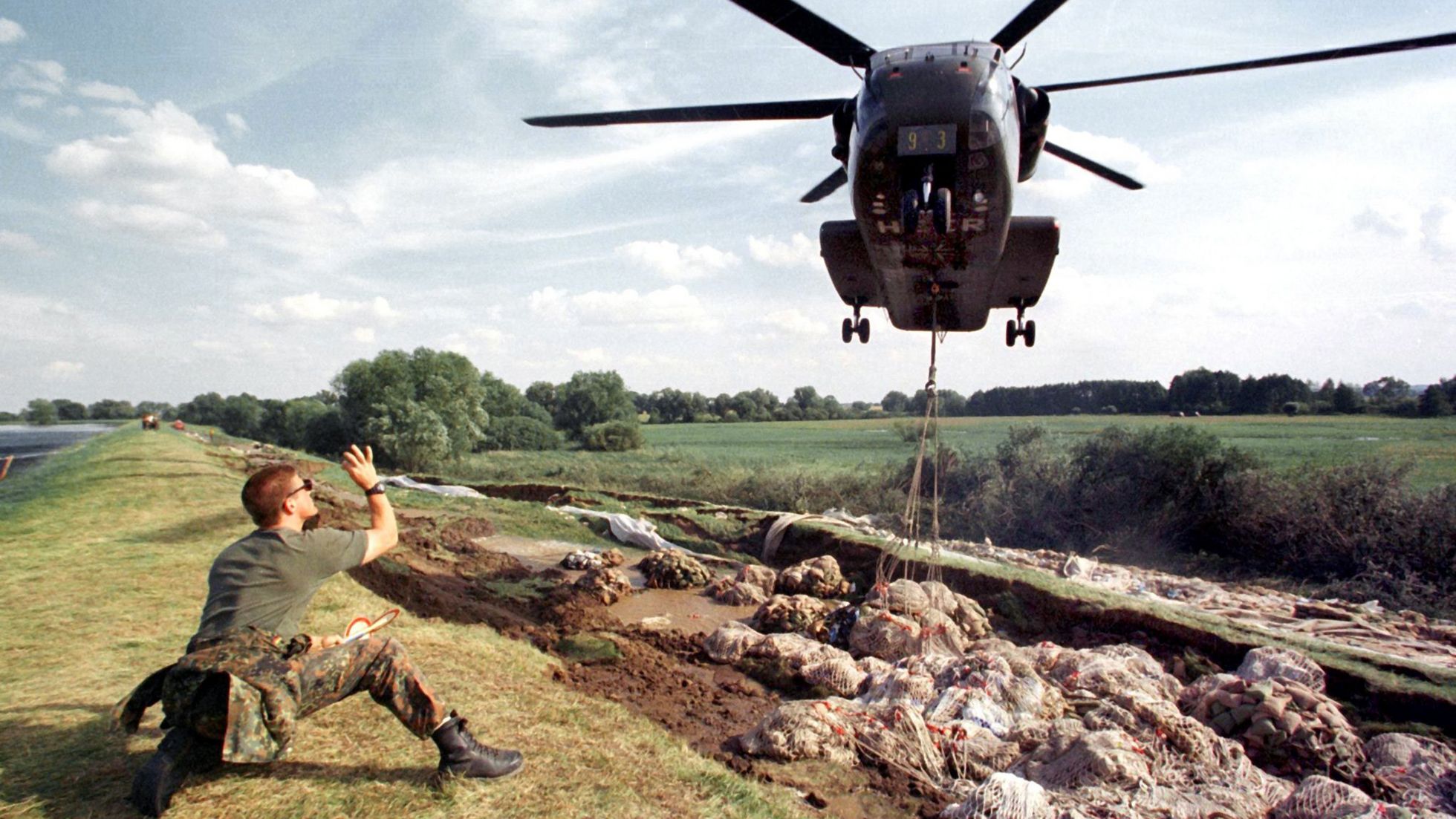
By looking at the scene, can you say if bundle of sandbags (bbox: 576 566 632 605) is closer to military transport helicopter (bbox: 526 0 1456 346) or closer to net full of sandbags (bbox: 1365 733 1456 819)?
military transport helicopter (bbox: 526 0 1456 346)

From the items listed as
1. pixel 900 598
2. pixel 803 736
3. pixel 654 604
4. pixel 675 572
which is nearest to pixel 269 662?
pixel 803 736

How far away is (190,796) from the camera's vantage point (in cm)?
367

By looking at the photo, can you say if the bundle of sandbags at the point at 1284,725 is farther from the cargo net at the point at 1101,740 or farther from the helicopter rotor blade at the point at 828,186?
the helicopter rotor blade at the point at 828,186

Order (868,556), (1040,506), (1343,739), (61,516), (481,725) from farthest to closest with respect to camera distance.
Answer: (1040,506) → (868,556) → (61,516) → (1343,739) → (481,725)

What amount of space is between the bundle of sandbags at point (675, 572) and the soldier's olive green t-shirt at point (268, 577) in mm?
10408

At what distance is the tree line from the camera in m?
40.9

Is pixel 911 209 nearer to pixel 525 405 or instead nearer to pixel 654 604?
pixel 654 604

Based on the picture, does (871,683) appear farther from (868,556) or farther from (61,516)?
(61,516)

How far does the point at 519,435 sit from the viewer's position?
204 feet

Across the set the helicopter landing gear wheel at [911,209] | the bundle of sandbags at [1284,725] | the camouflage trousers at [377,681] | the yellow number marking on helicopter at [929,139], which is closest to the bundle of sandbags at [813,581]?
the bundle of sandbags at [1284,725]

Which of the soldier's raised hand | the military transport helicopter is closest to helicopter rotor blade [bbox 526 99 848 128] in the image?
the military transport helicopter

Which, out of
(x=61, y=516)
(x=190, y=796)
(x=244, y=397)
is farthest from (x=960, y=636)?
(x=244, y=397)

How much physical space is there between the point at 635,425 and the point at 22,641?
180 ft

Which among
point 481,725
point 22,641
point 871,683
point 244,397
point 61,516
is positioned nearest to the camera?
point 481,725
